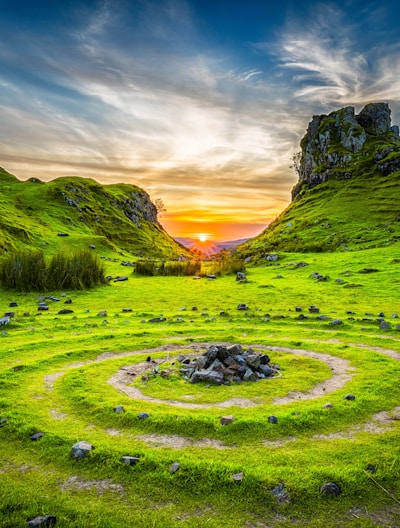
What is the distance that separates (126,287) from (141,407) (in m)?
26.3

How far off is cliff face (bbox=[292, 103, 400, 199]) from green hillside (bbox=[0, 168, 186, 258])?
5462 centimetres

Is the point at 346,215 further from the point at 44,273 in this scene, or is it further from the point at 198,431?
the point at 198,431

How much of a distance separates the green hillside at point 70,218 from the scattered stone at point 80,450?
4424 centimetres

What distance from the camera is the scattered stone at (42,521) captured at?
561cm

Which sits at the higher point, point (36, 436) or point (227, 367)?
point (227, 367)

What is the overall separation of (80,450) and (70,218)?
88.6 meters

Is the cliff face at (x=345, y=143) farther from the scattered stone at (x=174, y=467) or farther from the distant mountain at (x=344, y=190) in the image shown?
the scattered stone at (x=174, y=467)

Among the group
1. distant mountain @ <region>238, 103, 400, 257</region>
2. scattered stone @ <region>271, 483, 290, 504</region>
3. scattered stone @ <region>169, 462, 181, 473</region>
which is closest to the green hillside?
distant mountain @ <region>238, 103, 400, 257</region>

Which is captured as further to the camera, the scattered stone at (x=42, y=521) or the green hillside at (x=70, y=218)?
the green hillside at (x=70, y=218)

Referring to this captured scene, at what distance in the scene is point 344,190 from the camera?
104 meters

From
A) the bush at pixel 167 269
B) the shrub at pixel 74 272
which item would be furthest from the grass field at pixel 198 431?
the bush at pixel 167 269

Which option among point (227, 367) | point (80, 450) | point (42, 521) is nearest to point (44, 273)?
point (227, 367)

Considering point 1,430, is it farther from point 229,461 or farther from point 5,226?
point 5,226

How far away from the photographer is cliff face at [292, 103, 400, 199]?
4563 inches
